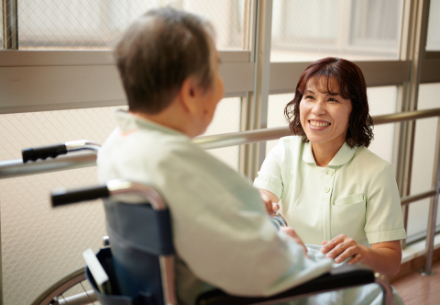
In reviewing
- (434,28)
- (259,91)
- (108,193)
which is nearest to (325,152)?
(259,91)

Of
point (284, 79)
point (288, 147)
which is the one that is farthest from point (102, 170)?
point (284, 79)

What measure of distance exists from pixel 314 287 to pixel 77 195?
455 mm

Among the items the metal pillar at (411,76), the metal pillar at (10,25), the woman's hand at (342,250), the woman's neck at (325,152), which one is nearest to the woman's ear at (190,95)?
the woman's hand at (342,250)

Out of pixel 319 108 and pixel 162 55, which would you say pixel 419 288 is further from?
pixel 162 55

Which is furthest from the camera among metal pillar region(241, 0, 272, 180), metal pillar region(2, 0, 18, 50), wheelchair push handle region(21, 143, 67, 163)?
metal pillar region(241, 0, 272, 180)

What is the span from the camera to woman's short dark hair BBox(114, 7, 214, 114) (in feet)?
2.57

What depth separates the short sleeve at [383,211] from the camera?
137 cm

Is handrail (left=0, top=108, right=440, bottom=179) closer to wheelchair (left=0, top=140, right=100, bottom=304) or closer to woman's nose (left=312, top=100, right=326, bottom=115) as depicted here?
wheelchair (left=0, top=140, right=100, bottom=304)

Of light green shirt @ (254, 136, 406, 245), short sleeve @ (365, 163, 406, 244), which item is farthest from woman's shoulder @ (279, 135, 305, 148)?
short sleeve @ (365, 163, 406, 244)

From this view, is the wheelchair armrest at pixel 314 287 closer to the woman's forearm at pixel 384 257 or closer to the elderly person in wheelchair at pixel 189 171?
the elderly person in wheelchair at pixel 189 171

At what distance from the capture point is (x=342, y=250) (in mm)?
1212

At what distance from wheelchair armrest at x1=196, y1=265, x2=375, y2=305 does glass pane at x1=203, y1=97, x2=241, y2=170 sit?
1295 mm

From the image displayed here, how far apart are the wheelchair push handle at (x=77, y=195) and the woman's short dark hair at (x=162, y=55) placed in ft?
0.60

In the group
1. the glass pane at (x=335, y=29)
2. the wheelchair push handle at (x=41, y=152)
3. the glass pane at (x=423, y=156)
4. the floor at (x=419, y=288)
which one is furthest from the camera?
the glass pane at (x=423, y=156)
